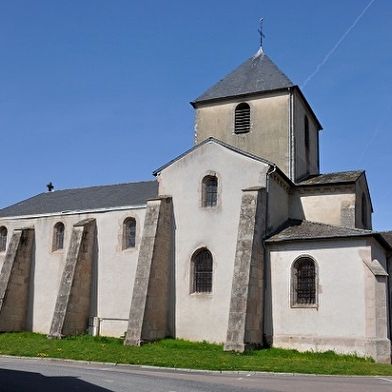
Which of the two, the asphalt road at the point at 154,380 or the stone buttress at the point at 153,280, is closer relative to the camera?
the asphalt road at the point at 154,380

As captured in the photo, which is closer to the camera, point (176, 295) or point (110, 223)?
point (176, 295)

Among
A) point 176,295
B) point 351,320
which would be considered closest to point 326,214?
point 351,320

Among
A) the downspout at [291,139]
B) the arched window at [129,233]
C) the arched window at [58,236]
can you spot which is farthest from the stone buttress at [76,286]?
the downspout at [291,139]

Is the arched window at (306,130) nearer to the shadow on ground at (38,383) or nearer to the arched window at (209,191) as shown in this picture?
the arched window at (209,191)

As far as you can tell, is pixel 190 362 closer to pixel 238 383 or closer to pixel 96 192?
pixel 238 383

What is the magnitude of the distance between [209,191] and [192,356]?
8.47 meters

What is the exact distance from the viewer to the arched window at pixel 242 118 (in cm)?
2800

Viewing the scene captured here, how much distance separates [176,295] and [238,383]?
10.8 meters

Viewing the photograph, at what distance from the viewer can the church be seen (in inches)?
812

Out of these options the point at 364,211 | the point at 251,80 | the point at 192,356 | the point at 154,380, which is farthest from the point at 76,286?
the point at 364,211

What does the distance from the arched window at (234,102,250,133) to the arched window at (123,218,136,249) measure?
7287 millimetres

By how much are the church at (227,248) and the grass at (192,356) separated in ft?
2.52

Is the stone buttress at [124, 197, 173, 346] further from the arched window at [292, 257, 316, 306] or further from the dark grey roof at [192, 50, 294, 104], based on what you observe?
the dark grey roof at [192, 50, 294, 104]

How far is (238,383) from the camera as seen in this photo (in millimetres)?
12969
